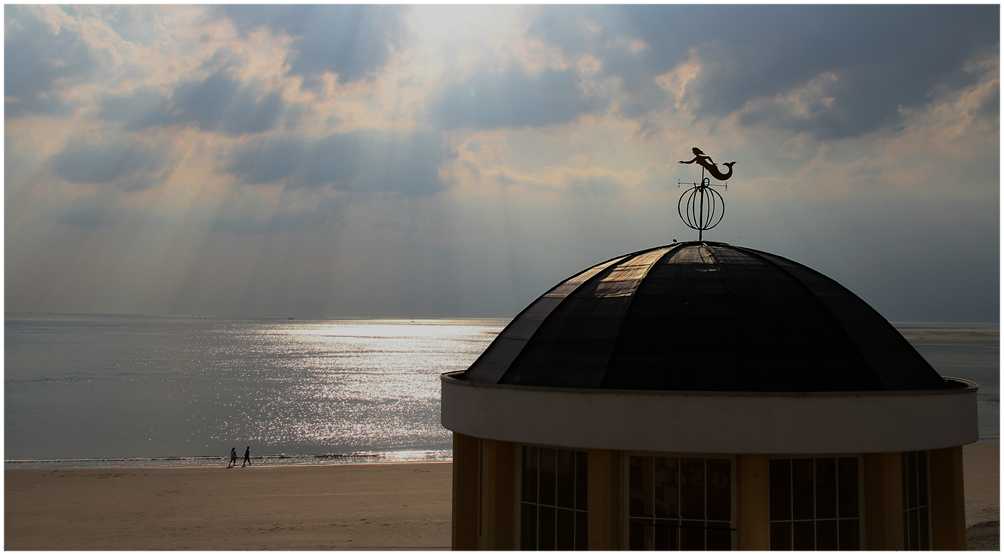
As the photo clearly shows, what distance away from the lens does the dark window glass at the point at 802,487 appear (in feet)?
47.6

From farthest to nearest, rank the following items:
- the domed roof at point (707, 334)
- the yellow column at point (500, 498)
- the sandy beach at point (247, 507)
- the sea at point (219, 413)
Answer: the sea at point (219, 413) < the sandy beach at point (247, 507) < the yellow column at point (500, 498) < the domed roof at point (707, 334)

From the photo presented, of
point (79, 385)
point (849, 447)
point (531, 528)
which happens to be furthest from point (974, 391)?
point (79, 385)

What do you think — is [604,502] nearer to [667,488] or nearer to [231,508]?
[667,488]

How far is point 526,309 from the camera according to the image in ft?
61.4

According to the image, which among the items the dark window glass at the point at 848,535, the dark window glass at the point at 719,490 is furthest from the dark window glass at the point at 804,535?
the dark window glass at the point at 719,490

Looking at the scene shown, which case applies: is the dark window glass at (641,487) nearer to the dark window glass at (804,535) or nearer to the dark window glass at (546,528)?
the dark window glass at (546,528)

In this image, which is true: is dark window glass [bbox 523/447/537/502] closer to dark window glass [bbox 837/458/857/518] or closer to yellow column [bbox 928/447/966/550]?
dark window glass [bbox 837/458/857/518]

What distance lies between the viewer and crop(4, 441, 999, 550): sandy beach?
39875mm

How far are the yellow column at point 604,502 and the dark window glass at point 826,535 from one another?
Answer: 2.83 meters

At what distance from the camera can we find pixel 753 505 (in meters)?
14.2

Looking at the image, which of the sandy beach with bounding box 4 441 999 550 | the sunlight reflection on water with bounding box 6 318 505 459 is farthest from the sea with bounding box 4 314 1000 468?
the sandy beach with bounding box 4 441 999 550

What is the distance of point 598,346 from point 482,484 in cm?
290

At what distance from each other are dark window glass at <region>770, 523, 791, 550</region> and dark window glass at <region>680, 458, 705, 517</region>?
3.22 feet

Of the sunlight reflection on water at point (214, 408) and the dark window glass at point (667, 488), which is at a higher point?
the dark window glass at point (667, 488)
